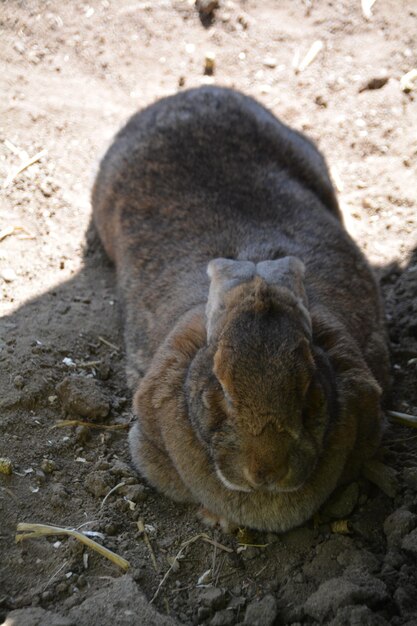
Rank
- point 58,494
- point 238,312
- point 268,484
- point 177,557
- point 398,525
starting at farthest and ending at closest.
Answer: point 58,494 < point 177,557 < point 398,525 < point 238,312 < point 268,484

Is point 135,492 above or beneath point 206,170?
beneath

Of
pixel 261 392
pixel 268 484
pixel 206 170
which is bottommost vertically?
pixel 268 484

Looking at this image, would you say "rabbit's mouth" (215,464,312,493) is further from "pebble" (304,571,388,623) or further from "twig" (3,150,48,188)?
"twig" (3,150,48,188)

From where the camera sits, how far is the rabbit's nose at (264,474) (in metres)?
3.49

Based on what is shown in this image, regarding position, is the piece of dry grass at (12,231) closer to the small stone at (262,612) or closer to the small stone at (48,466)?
the small stone at (48,466)

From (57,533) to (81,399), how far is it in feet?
3.16

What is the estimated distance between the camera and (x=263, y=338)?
3.50 m

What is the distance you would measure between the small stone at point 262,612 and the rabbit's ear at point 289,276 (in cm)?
122

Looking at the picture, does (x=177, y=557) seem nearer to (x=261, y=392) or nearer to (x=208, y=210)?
(x=261, y=392)

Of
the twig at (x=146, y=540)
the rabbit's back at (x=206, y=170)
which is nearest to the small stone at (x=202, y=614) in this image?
the twig at (x=146, y=540)

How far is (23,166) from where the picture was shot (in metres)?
6.84

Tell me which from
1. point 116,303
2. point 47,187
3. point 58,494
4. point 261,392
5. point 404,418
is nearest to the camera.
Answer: point 261,392

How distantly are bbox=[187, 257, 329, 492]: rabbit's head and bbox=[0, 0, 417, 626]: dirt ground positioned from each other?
557 millimetres

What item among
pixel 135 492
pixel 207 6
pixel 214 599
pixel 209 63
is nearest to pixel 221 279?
pixel 135 492
